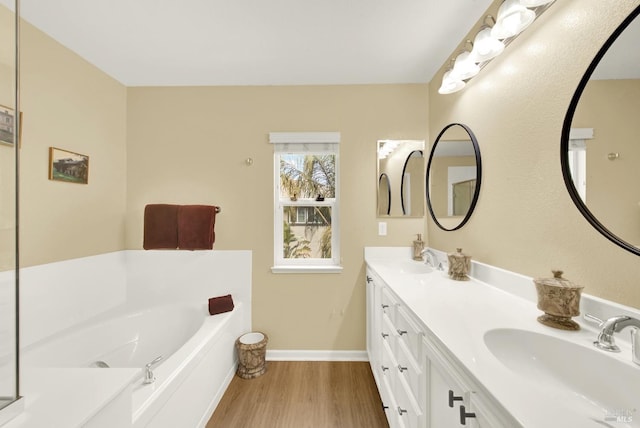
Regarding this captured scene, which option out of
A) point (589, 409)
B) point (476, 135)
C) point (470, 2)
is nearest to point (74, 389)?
point (589, 409)

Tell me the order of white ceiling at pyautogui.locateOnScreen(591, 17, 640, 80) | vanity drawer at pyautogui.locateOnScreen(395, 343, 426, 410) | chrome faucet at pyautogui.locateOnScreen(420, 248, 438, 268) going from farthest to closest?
chrome faucet at pyautogui.locateOnScreen(420, 248, 438, 268)
vanity drawer at pyautogui.locateOnScreen(395, 343, 426, 410)
white ceiling at pyautogui.locateOnScreen(591, 17, 640, 80)

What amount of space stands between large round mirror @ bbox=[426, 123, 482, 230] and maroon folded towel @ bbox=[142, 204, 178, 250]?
216 centimetres

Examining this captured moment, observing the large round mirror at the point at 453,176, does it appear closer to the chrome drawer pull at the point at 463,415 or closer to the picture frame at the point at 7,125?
the chrome drawer pull at the point at 463,415

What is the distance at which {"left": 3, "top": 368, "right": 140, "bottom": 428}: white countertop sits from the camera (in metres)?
0.59

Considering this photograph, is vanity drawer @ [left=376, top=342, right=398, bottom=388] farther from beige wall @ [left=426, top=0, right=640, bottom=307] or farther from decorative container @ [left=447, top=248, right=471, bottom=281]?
beige wall @ [left=426, top=0, right=640, bottom=307]

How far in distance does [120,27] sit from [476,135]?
2352mm

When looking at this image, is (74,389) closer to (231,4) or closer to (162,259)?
(162,259)

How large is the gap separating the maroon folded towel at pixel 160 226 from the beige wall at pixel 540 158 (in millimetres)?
2256

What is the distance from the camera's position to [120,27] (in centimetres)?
156

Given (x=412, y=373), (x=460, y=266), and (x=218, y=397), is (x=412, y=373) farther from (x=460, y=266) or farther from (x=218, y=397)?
(x=218, y=397)

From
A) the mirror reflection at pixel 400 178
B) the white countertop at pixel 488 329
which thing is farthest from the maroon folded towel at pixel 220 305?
the mirror reflection at pixel 400 178

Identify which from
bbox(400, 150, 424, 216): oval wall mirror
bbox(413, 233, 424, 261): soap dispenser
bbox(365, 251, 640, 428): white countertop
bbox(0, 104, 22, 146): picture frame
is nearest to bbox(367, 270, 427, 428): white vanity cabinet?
bbox(365, 251, 640, 428): white countertop

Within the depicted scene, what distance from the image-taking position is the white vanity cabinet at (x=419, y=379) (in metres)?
0.63

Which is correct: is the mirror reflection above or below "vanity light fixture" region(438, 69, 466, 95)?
below
